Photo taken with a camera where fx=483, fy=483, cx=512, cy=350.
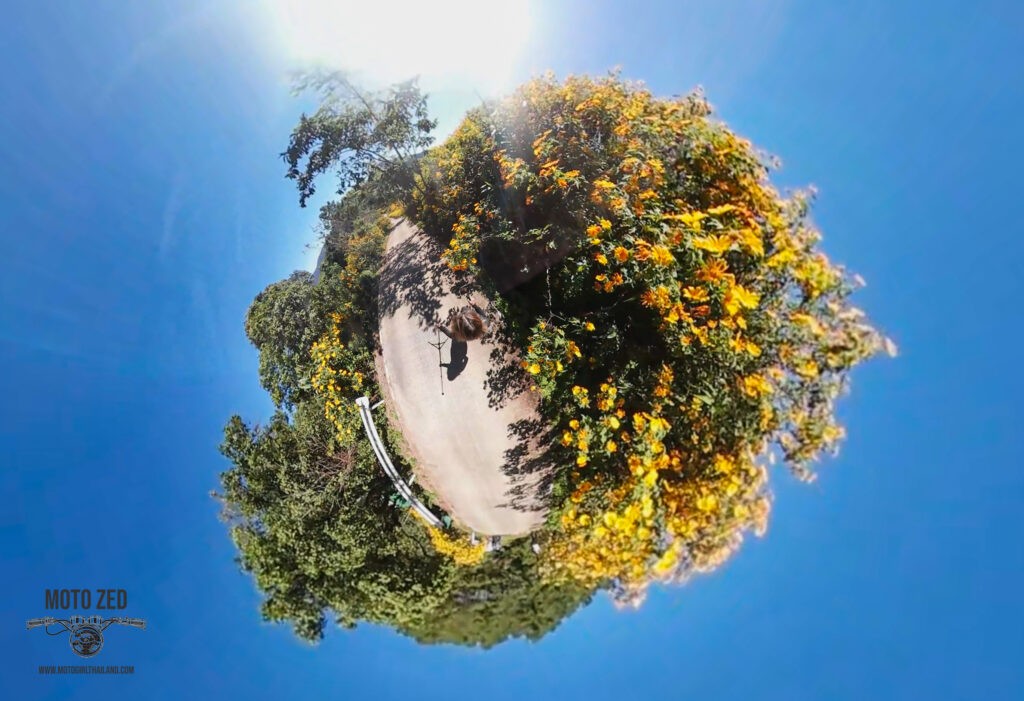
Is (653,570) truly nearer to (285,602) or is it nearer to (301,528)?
(301,528)

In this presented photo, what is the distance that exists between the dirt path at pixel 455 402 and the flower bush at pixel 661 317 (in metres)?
0.44

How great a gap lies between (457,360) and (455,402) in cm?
43

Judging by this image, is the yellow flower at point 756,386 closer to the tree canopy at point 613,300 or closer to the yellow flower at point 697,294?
the tree canopy at point 613,300

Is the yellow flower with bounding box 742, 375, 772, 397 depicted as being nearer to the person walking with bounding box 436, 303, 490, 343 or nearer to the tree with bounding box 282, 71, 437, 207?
the person walking with bounding box 436, 303, 490, 343

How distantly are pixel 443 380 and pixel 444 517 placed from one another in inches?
72.8

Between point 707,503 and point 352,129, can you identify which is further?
point 352,129

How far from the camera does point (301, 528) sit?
18.8ft

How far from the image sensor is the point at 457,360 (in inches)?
189

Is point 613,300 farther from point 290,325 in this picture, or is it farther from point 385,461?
point 290,325

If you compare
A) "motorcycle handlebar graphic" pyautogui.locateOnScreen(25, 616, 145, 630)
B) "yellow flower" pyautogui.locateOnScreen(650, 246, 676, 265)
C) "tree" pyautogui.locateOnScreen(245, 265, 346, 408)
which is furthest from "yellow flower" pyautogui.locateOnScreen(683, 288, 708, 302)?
"motorcycle handlebar graphic" pyautogui.locateOnScreen(25, 616, 145, 630)

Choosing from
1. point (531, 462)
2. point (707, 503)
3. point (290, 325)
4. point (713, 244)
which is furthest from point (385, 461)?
point (713, 244)

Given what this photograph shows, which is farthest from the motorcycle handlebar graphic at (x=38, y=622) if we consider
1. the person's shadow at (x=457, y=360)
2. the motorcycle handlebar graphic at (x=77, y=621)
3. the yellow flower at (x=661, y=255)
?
the yellow flower at (x=661, y=255)

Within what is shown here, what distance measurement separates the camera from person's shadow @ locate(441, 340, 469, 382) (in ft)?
15.6

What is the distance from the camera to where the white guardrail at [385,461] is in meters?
5.29
